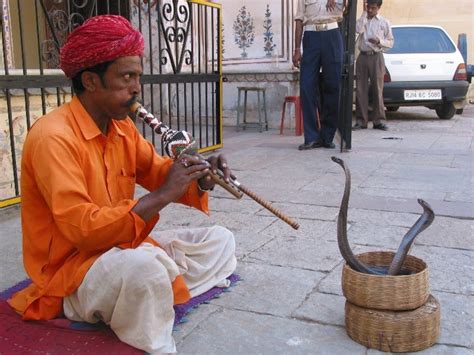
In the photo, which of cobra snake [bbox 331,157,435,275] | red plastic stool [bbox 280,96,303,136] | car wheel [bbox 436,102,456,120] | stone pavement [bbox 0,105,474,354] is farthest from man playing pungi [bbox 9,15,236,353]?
car wheel [bbox 436,102,456,120]

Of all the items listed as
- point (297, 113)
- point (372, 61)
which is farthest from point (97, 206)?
point (372, 61)

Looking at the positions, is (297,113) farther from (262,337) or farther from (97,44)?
(97,44)

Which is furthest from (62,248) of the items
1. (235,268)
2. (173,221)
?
(173,221)

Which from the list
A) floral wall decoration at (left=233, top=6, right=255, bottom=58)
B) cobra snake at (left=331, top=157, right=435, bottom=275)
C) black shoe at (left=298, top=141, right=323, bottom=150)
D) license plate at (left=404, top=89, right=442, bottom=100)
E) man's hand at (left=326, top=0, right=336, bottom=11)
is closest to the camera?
cobra snake at (left=331, top=157, right=435, bottom=275)

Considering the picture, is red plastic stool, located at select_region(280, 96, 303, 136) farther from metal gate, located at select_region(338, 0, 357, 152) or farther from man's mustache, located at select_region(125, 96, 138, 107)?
man's mustache, located at select_region(125, 96, 138, 107)

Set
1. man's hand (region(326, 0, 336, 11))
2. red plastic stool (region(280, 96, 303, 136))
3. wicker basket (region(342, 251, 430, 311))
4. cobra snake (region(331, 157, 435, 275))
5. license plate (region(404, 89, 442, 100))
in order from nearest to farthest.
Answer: wicker basket (region(342, 251, 430, 311)), cobra snake (region(331, 157, 435, 275)), man's hand (region(326, 0, 336, 11)), red plastic stool (region(280, 96, 303, 136)), license plate (region(404, 89, 442, 100))

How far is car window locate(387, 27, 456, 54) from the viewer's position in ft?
30.8

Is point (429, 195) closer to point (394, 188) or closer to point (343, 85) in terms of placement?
point (394, 188)

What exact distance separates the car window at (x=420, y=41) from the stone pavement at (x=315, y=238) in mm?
3330

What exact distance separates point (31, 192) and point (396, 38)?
8570mm

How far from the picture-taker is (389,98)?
905cm

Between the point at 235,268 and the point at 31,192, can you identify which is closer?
the point at 31,192

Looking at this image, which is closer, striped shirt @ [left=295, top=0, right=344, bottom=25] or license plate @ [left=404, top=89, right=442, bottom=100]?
striped shirt @ [left=295, top=0, right=344, bottom=25]

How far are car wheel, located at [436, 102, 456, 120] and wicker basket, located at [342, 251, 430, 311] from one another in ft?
26.6
